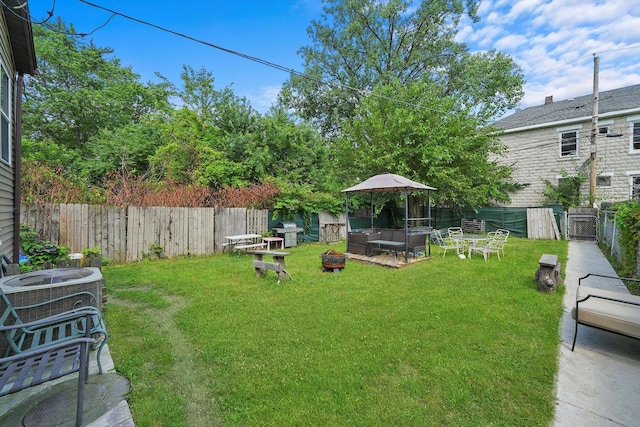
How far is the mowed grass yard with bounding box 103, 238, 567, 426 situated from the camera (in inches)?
85.7

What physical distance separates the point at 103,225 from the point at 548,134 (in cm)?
2005

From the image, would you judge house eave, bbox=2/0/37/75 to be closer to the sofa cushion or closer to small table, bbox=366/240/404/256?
the sofa cushion

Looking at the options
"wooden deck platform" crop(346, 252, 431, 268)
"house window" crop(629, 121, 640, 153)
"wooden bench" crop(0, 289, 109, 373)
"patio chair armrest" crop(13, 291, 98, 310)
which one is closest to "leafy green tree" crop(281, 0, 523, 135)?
"house window" crop(629, 121, 640, 153)

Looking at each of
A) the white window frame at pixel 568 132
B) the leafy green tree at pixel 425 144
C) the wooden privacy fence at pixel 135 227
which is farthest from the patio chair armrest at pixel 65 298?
the white window frame at pixel 568 132

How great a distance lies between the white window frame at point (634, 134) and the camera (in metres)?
13.2

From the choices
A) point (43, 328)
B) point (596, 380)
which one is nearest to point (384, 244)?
point (596, 380)

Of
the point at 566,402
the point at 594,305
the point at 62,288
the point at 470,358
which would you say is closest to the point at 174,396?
the point at 62,288

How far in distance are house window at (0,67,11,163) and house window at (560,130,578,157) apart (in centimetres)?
2039

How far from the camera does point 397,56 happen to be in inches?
760

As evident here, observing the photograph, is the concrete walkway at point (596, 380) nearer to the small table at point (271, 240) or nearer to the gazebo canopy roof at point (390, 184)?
the gazebo canopy roof at point (390, 184)

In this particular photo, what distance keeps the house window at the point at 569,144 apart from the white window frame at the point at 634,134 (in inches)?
73.5

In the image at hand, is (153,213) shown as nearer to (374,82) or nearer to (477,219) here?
(477,219)

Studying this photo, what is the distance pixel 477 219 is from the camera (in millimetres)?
15609

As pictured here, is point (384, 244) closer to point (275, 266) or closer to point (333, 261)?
point (333, 261)
